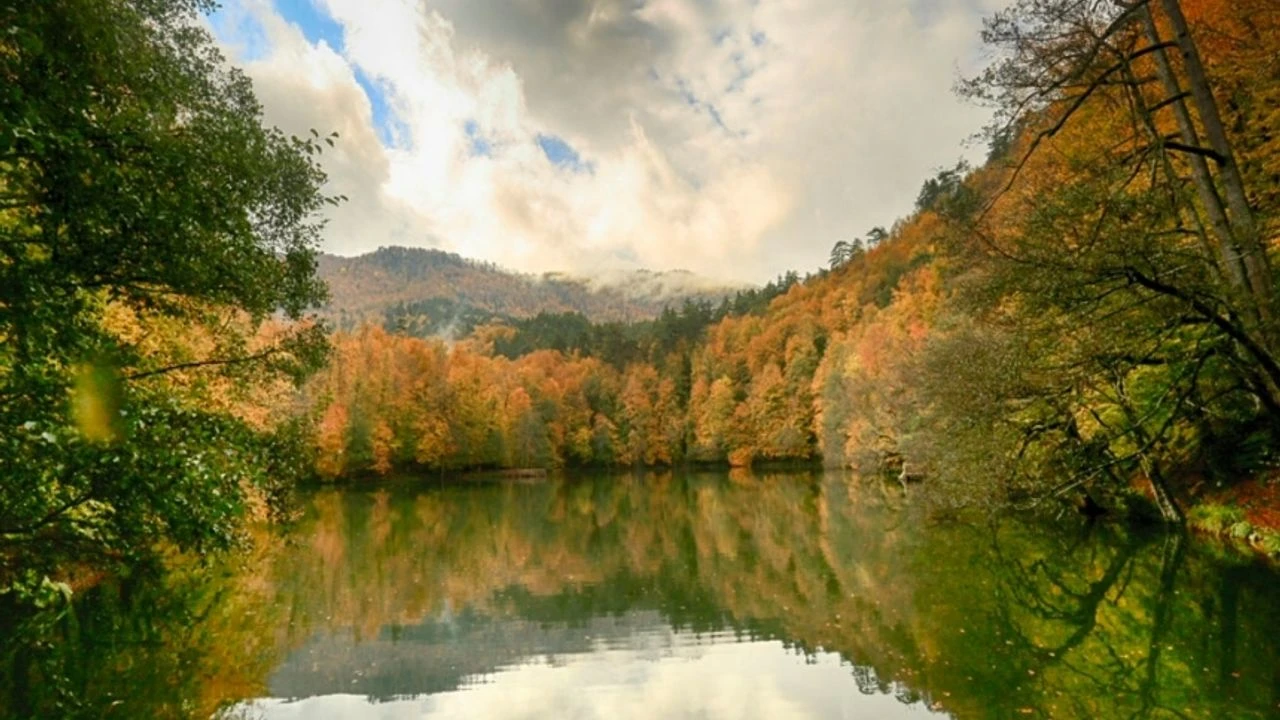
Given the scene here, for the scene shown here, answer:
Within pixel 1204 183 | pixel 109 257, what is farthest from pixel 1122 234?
pixel 109 257

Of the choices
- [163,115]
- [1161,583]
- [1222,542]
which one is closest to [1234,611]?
[1161,583]

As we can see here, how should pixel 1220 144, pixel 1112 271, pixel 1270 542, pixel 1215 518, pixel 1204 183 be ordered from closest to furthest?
1. pixel 1112 271
2. pixel 1220 144
3. pixel 1204 183
4. pixel 1270 542
5. pixel 1215 518

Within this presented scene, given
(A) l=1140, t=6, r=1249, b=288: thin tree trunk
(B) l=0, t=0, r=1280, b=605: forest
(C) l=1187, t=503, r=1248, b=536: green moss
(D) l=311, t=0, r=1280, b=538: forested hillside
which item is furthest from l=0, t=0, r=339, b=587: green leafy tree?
(C) l=1187, t=503, r=1248, b=536: green moss

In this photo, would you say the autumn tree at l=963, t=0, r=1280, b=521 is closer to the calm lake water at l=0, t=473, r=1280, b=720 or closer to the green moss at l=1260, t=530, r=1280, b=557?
the calm lake water at l=0, t=473, r=1280, b=720

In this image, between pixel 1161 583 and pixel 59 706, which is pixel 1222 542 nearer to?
pixel 1161 583

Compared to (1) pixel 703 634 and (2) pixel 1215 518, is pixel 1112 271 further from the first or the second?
(2) pixel 1215 518

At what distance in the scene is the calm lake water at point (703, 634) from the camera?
35.0ft

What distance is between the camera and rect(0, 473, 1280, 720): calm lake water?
10672 mm

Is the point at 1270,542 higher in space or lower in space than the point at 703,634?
higher

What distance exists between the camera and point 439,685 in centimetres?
1280

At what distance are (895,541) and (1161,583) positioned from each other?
32.5ft

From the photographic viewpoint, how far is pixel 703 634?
15297 mm

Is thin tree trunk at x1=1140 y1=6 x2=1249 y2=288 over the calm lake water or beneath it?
over

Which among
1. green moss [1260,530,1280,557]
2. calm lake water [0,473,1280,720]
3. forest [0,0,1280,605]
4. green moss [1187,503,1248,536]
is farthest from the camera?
green moss [1187,503,1248,536]
